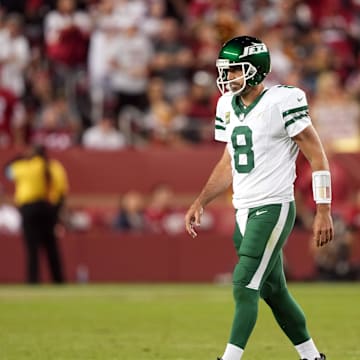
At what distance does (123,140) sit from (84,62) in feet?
5.36

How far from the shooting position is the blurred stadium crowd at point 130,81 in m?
19.7

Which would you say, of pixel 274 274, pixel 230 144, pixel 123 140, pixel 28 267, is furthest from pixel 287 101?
pixel 123 140

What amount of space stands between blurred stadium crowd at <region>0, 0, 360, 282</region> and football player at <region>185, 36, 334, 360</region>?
437 inches

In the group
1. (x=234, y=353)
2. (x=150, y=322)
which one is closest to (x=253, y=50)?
(x=234, y=353)

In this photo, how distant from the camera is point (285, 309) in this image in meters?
7.80

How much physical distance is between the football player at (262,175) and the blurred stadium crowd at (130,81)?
11093mm

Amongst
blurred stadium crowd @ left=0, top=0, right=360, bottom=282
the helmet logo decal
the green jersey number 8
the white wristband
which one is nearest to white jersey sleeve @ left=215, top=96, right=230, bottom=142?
the green jersey number 8

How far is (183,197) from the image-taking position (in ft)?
66.4

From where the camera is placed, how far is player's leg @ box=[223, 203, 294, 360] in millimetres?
7332

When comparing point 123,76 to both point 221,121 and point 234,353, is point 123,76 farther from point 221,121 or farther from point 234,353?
point 234,353

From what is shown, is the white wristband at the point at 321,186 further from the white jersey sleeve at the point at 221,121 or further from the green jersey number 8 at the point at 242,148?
the white jersey sleeve at the point at 221,121

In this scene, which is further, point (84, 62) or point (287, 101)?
point (84, 62)

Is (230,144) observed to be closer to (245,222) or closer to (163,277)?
(245,222)

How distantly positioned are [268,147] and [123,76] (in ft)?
42.4
